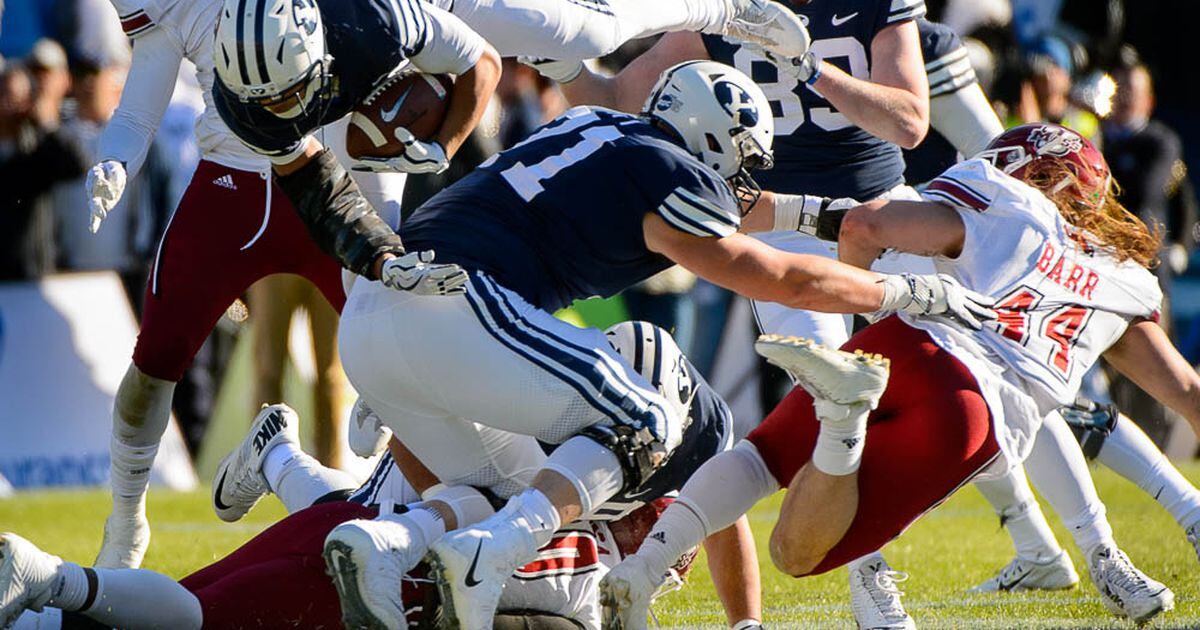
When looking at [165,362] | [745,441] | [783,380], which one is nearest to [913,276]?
[745,441]

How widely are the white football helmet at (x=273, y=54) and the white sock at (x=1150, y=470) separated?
2.48 meters

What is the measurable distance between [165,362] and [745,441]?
70.5 inches

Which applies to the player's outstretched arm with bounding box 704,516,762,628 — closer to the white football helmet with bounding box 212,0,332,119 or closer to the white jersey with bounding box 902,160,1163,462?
the white jersey with bounding box 902,160,1163,462

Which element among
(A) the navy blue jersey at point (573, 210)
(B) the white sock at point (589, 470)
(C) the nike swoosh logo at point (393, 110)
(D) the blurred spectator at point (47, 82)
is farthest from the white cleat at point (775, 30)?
(D) the blurred spectator at point (47, 82)

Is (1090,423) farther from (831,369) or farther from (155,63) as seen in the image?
(155,63)

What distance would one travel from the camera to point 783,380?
29.9 feet

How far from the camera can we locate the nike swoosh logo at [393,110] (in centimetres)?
397

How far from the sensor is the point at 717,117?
3.78 m

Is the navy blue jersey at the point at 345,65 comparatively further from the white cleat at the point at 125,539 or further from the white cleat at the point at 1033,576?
the white cleat at the point at 1033,576

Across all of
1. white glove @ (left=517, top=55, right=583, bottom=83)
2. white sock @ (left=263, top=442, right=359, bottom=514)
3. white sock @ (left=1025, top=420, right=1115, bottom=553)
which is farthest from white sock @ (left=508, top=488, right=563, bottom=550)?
white sock @ (left=1025, top=420, right=1115, bottom=553)

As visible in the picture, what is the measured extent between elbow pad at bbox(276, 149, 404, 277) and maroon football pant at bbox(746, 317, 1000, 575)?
112cm

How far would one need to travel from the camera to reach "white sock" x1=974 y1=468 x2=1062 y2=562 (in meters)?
4.84

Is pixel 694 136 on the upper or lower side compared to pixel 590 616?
upper

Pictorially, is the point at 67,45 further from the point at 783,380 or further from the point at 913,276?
the point at 913,276
